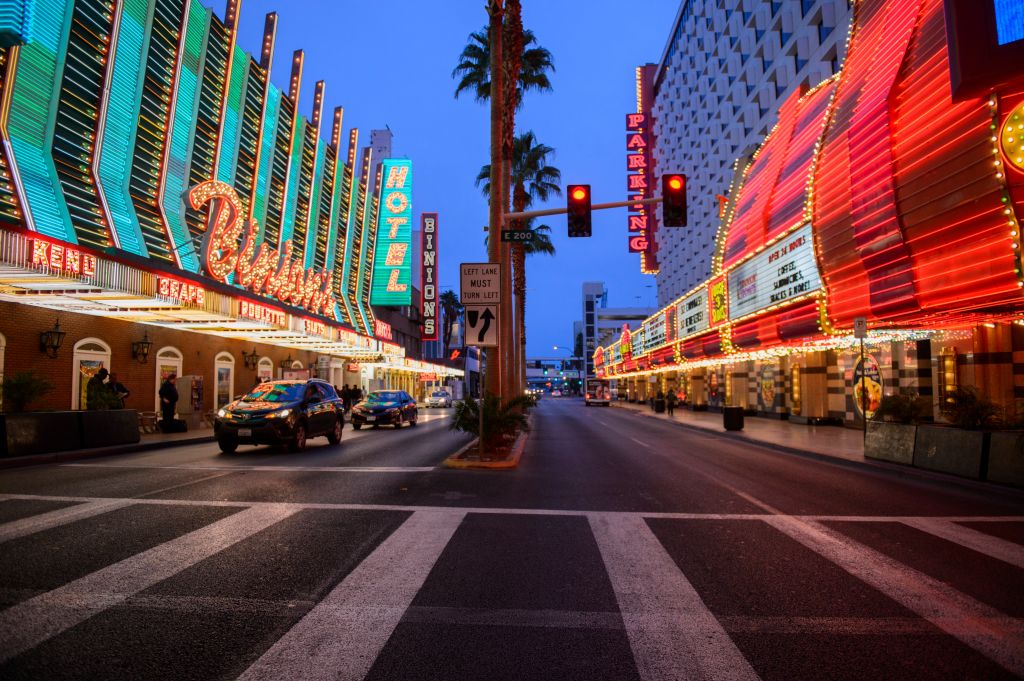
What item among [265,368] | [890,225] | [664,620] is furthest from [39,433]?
[265,368]

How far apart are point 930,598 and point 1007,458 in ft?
22.6

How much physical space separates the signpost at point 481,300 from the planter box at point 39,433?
8930 mm

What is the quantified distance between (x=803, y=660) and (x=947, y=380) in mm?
17622

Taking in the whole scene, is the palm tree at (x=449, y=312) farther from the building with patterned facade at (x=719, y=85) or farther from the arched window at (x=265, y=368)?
the arched window at (x=265, y=368)

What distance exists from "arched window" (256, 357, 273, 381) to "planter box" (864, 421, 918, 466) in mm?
25378

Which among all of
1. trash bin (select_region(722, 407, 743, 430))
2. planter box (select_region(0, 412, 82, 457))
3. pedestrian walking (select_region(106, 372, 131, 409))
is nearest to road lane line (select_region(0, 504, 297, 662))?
planter box (select_region(0, 412, 82, 457))

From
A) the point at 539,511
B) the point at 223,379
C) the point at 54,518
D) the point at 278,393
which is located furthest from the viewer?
the point at 223,379

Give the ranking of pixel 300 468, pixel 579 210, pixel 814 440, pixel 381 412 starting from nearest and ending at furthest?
1. pixel 300 468
2. pixel 579 210
3. pixel 814 440
4. pixel 381 412

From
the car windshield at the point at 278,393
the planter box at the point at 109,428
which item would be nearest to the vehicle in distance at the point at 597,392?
the car windshield at the point at 278,393

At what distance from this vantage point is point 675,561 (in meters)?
5.52

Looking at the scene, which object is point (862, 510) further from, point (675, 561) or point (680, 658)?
point (680, 658)

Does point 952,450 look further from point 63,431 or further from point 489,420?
point 63,431

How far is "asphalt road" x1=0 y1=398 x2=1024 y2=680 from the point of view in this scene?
3473 millimetres

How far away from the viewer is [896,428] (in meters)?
12.6
